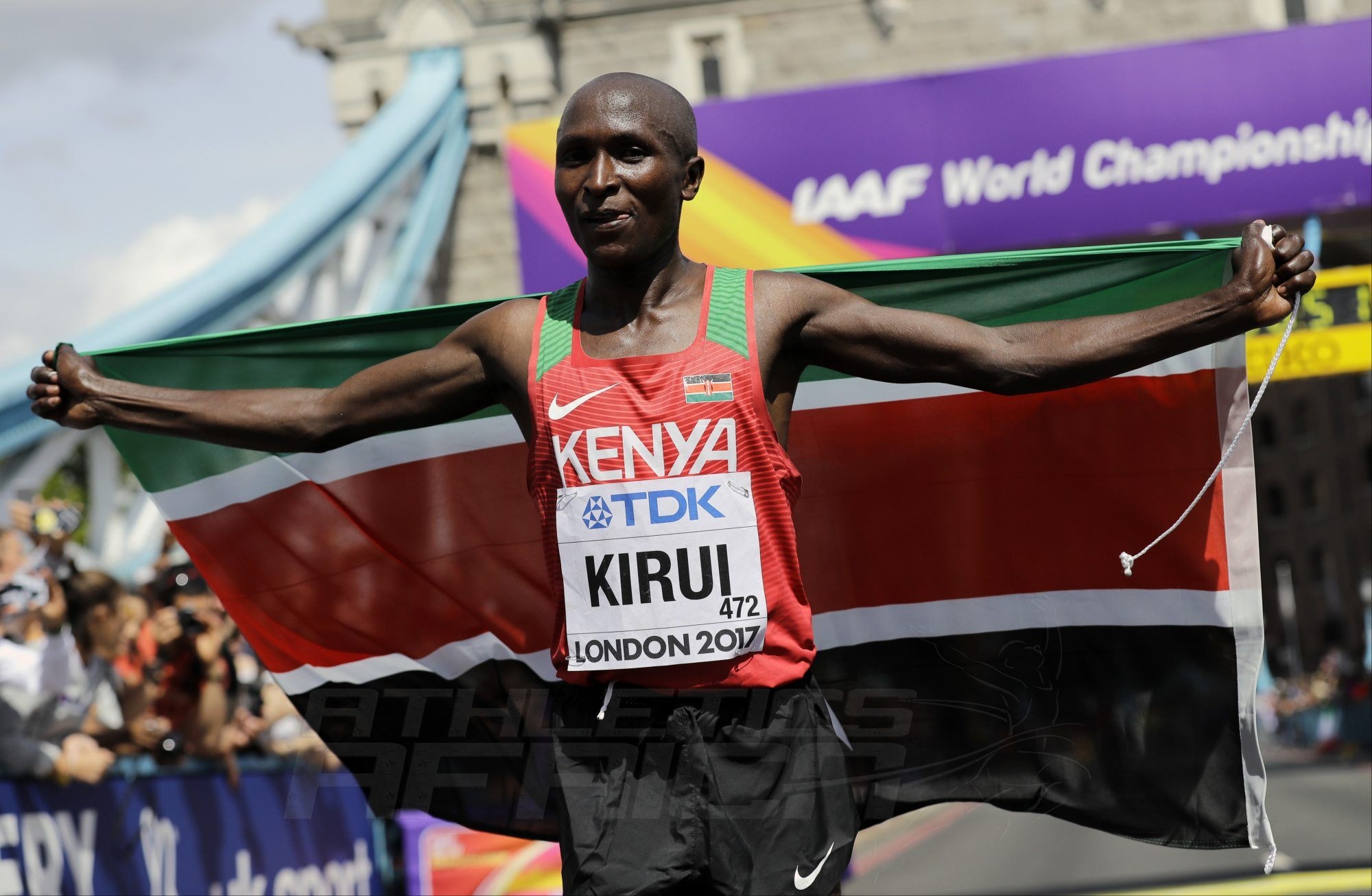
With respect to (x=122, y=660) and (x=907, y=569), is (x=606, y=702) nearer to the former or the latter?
(x=907, y=569)

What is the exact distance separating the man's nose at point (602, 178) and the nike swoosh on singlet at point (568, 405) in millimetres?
387

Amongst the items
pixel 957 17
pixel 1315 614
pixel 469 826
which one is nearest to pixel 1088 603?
pixel 469 826

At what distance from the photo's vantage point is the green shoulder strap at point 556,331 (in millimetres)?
3076

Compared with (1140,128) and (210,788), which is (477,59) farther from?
(210,788)

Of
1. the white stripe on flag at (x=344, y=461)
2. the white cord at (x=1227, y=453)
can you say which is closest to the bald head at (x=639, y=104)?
the white cord at (x=1227, y=453)

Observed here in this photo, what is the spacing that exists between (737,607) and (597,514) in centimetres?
34

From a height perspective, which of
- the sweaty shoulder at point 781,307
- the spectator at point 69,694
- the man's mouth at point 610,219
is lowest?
the spectator at point 69,694

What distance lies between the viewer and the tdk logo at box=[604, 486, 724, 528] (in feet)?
9.78

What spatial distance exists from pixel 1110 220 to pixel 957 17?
7342 mm

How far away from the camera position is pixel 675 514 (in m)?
2.99

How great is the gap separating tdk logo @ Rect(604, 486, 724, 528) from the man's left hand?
1.13m

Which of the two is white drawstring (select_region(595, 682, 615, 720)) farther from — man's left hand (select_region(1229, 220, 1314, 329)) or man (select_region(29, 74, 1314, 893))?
man's left hand (select_region(1229, 220, 1314, 329))

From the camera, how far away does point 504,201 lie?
1559 centimetres

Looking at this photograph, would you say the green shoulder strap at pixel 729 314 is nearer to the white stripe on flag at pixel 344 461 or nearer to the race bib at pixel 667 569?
the race bib at pixel 667 569
